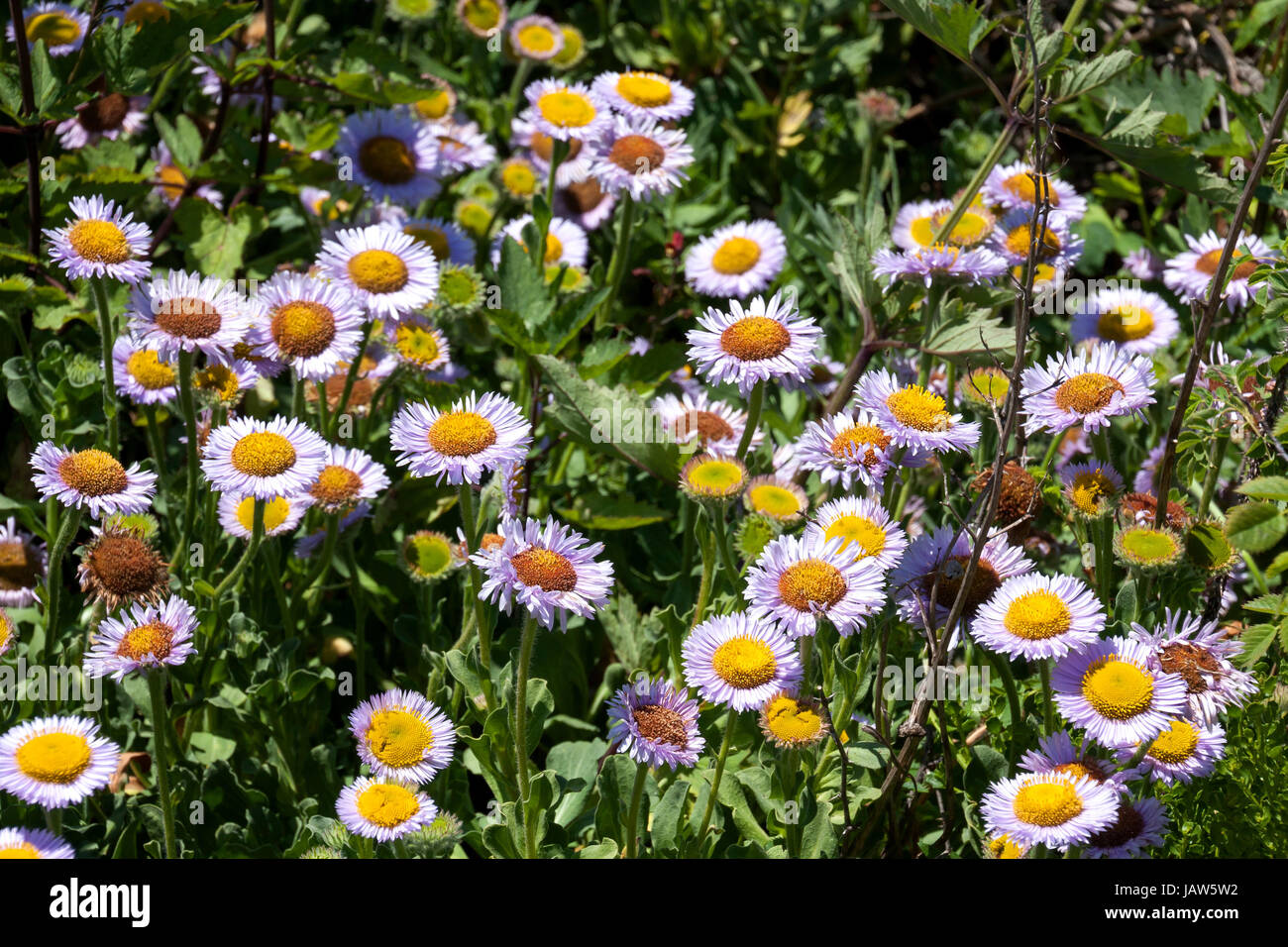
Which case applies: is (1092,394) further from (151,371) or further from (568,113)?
(151,371)

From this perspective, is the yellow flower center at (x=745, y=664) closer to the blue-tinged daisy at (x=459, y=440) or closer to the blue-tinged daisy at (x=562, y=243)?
the blue-tinged daisy at (x=459, y=440)

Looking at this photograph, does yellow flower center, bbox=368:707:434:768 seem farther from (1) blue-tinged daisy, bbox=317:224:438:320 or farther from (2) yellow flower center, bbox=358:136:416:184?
(2) yellow flower center, bbox=358:136:416:184

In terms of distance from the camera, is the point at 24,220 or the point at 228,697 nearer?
the point at 228,697

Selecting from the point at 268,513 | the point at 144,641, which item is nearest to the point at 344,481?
the point at 268,513

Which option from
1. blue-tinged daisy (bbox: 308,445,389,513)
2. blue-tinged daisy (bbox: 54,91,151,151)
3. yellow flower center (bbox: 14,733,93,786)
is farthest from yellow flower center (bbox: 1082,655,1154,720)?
blue-tinged daisy (bbox: 54,91,151,151)

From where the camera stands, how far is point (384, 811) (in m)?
1.86

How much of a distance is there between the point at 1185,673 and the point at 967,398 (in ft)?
2.28

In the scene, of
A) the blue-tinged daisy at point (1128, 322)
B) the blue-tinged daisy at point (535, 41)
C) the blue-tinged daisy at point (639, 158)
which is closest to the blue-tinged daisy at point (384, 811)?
the blue-tinged daisy at point (639, 158)

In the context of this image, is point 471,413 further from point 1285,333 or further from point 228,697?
point 1285,333

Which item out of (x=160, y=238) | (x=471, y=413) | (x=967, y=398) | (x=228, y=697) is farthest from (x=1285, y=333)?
(x=160, y=238)

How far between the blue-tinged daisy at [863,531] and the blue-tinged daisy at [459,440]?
48 cm

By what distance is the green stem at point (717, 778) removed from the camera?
2.00m

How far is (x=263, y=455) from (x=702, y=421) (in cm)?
95

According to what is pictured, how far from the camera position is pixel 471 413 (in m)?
2.14
